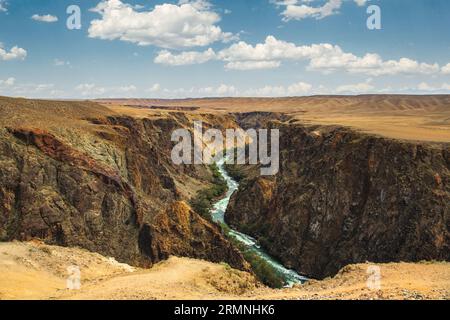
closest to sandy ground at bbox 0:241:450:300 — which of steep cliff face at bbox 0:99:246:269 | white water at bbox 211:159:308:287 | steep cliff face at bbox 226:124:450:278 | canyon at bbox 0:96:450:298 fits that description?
steep cliff face at bbox 0:99:246:269

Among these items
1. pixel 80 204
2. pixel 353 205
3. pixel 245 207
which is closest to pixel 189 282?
pixel 80 204

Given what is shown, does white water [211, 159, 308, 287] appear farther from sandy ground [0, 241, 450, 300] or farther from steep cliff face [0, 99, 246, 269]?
sandy ground [0, 241, 450, 300]

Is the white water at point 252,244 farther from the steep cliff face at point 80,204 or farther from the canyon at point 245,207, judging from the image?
the steep cliff face at point 80,204

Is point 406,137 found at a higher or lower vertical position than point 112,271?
higher

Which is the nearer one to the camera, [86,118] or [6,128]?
[6,128]

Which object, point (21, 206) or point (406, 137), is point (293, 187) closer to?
point (406, 137)
